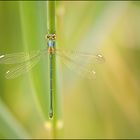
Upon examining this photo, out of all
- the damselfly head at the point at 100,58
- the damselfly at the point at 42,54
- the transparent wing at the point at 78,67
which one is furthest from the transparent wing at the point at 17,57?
the damselfly head at the point at 100,58

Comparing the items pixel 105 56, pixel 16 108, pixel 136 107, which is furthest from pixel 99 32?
pixel 16 108

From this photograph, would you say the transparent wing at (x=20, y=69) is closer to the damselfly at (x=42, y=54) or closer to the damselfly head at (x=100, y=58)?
the damselfly at (x=42, y=54)

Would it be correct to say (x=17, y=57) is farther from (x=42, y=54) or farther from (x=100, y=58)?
(x=100, y=58)

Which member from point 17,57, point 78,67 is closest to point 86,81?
point 78,67

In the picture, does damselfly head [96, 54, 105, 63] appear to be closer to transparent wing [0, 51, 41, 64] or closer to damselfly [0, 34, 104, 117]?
damselfly [0, 34, 104, 117]

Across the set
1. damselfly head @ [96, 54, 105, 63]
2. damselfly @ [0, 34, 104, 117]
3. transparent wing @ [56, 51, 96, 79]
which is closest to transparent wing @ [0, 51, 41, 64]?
damselfly @ [0, 34, 104, 117]

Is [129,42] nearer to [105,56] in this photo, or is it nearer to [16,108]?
[105,56]
